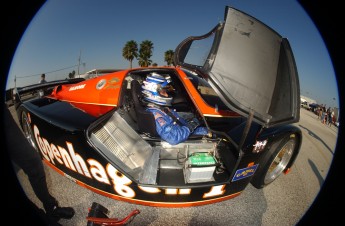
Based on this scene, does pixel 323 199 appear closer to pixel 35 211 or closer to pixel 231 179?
pixel 231 179

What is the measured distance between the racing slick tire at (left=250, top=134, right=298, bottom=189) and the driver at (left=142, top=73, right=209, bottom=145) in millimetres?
822

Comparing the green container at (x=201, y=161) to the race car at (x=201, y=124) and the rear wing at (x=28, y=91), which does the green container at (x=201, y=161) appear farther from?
the rear wing at (x=28, y=91)

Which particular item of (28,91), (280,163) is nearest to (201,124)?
(280,163)

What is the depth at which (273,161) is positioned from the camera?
7.60 ft

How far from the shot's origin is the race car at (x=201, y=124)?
5.07 ft

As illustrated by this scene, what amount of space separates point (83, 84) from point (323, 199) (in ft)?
11.8

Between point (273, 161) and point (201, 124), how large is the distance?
108cm

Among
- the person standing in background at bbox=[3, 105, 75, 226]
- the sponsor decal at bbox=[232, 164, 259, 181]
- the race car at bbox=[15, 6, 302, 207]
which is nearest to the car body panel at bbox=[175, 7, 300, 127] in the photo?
the race car at bbox=[15, 6, 302, 207]

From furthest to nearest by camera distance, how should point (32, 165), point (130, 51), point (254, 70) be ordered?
point (130, 51), point (32, 165), point (254, 70)

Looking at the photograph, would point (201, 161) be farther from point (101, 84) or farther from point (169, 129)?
point (101, 84)

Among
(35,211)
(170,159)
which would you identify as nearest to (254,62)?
(170,159)

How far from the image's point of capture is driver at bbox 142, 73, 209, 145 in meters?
2.08

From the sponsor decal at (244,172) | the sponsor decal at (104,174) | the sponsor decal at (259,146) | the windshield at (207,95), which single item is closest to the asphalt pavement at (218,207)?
the sponsor decal at (104,174)

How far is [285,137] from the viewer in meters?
2.26
